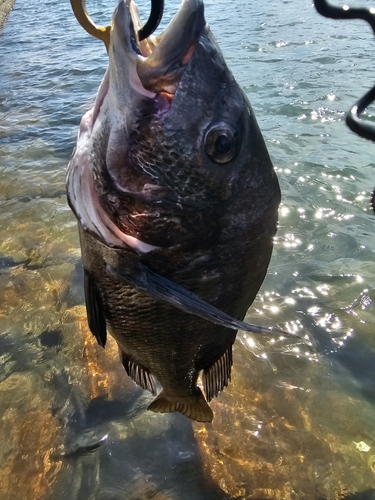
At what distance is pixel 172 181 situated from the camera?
1.63 meters

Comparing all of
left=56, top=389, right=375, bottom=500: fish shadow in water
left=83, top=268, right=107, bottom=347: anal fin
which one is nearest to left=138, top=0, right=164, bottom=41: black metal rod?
left=83, top=268, right=107, bottom=347: anal fin

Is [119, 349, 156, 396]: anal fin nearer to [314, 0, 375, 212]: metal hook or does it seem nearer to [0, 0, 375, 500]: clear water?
[0, 0, 375, 500]: clear water

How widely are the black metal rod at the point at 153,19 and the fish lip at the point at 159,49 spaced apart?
0.08 ft

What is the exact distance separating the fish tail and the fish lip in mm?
1546

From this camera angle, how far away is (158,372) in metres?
2.24

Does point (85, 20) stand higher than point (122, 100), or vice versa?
point (85, 20)

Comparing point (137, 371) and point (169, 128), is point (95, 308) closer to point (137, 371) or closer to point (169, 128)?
point (137, 371)

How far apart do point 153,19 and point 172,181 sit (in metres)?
0.51

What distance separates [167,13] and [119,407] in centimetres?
1450

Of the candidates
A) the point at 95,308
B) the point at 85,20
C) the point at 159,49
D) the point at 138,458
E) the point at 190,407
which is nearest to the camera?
the point at 159,49

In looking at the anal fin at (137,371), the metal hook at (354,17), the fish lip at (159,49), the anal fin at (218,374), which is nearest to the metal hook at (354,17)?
the metal hook at (354,17)

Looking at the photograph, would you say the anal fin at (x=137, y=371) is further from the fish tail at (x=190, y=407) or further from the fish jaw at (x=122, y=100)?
the fish jaw at (x=122, y=100)

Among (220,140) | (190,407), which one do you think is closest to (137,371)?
(190,407)

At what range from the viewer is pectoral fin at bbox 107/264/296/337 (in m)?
1.46
